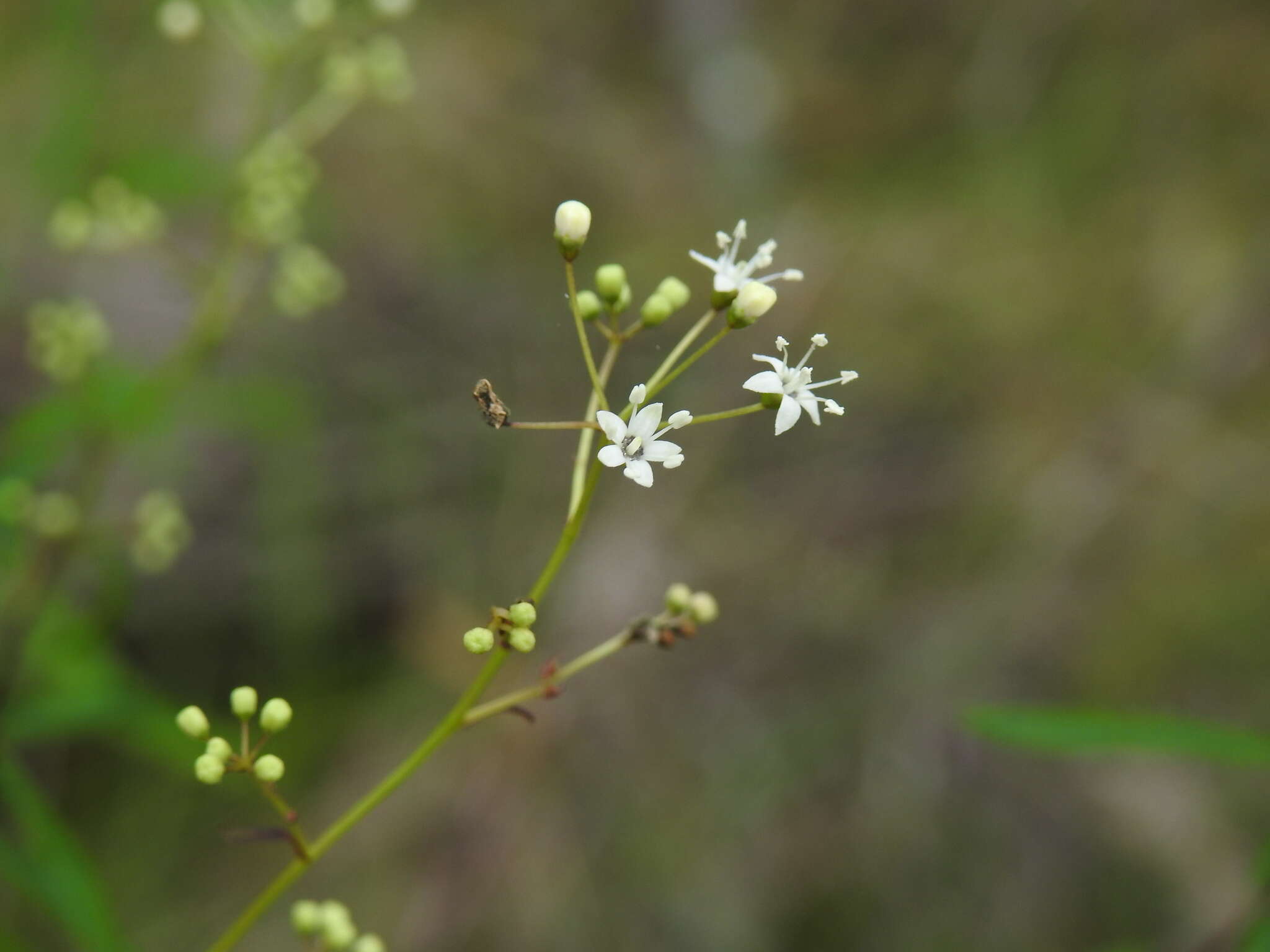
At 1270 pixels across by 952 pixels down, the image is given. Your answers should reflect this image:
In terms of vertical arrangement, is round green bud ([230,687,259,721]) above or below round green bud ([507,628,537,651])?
above

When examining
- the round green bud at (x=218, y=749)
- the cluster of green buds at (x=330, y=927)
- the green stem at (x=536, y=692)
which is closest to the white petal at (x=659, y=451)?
the green stem at (x=536, y=692)

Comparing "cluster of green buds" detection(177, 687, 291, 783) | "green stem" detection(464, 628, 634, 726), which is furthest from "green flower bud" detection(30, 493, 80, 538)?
"green stem" detection(464, 628, 634, 726)


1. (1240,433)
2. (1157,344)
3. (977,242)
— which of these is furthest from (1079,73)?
(1240,433)

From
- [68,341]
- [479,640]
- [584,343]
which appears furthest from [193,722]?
[68,341]

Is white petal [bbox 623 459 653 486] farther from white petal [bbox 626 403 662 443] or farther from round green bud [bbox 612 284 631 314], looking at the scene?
round green bud [bbox 612 284 631 314]

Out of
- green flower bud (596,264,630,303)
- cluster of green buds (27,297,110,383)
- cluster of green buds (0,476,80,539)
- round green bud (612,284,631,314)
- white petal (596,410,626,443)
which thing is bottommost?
white petal (596,410,626,443)

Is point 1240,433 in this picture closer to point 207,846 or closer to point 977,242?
point 977,242

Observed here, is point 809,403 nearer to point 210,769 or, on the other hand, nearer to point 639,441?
point 639,441
